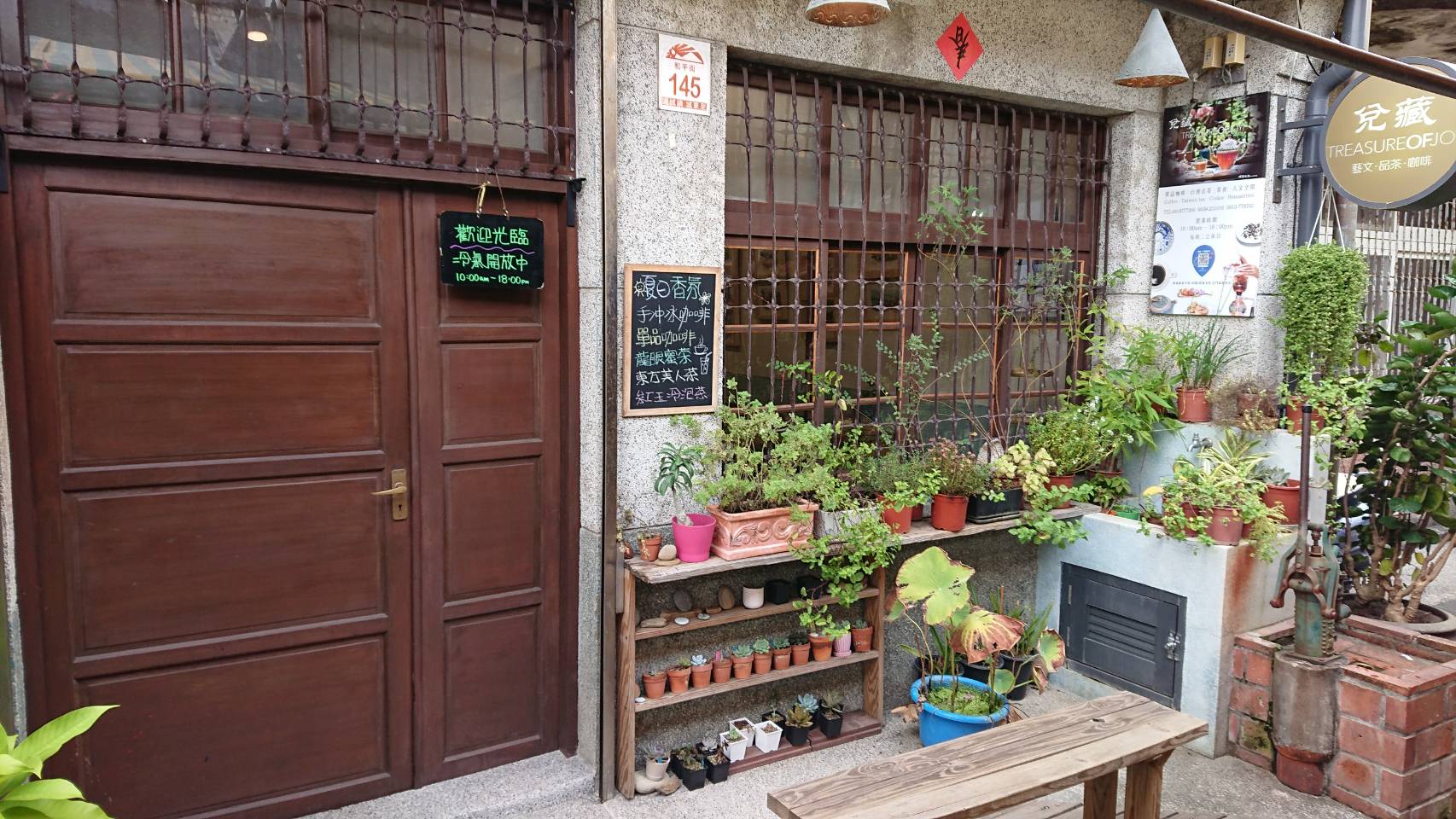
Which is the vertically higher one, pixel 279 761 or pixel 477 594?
pixel 477 594

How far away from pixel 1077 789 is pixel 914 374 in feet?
7.11

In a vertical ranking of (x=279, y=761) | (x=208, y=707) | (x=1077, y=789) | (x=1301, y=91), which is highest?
(x=1301, y=91)

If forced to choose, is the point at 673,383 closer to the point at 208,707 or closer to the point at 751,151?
the point at 751,151

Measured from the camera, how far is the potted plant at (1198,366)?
5.16 meters

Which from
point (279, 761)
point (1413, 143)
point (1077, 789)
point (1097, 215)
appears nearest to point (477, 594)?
point (279, 761)

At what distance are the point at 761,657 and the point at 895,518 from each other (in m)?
0.93

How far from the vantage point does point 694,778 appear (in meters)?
4.05

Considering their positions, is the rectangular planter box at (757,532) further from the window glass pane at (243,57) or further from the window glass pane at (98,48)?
the window glass pane at (98,48)

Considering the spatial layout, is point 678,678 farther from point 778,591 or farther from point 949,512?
point 949,512

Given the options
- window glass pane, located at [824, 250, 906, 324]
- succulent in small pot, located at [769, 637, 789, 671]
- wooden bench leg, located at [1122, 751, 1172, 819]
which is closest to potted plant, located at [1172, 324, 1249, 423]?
window glass pane, located at [824, 250, 906, 324]

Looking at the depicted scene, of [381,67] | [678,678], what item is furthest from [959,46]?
[678,678]

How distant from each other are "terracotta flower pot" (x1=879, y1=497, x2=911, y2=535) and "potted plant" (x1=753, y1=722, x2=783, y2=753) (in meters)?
1.11

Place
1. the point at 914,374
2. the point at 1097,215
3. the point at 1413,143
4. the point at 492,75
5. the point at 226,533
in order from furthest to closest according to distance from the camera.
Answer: the point at 1097,215, the point at 914,374, the point at 1413,143, the point at 492,75, the point at 226,533

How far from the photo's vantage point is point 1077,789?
13.7 feet
